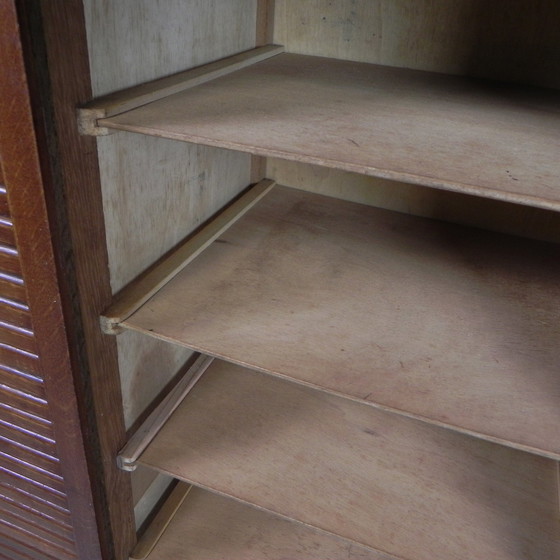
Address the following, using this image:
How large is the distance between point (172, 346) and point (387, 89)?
68cm

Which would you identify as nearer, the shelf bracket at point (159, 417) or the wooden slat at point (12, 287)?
the wooden slat at point (12, 287)

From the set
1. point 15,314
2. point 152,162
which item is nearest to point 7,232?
point 15,314

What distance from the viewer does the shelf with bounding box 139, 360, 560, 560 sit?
100cm

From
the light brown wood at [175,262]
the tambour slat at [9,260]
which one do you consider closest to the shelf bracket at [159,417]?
the light brown wood at [175,262]

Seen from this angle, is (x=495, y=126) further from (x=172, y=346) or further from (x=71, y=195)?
(x=172, y=346)

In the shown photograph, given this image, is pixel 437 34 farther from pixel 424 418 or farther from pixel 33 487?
pixel 33 487

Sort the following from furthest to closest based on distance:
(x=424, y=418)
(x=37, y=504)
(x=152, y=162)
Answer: (x=37, y=504)
(x=152, y=162)
(x=424, y=418)

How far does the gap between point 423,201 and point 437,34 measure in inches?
13.1

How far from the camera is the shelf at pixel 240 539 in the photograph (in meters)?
1.25

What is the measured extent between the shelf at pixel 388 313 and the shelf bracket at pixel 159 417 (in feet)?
1.00

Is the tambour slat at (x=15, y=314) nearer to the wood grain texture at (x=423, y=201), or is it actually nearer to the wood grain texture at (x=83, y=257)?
the wood grain texture at (x=83, y=257)

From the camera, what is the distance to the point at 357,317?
0.93 meters

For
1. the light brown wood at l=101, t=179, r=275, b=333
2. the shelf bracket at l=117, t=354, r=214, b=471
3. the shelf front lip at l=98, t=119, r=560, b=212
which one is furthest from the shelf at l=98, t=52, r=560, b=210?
the shelf bracket at l=117, t=354, r=214, b=471

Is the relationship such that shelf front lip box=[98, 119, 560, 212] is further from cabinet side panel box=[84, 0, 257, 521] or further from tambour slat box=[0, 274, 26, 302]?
tambour slat box=[0, 274, 26, 302]
